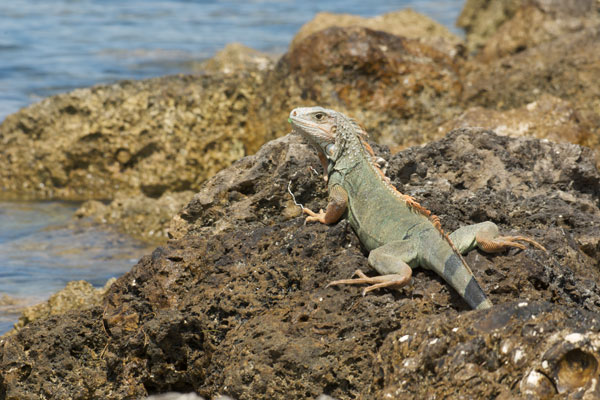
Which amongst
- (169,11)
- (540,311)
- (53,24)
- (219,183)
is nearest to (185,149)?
(219,183)

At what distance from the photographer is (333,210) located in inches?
172

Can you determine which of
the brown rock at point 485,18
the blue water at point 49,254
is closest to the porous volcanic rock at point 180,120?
the blue water at point 49,254

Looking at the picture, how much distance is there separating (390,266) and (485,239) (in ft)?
1.68

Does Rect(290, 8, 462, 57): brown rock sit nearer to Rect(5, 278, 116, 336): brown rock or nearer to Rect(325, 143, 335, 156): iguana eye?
Rect(5, 278, 116, 336): brown rock

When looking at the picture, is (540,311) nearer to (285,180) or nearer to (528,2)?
(285,180)

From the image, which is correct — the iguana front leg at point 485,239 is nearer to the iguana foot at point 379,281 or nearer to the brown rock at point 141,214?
the iguana foot at point 379,281

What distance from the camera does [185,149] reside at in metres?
9.79

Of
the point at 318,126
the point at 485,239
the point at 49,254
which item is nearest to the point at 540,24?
the point at 49,254

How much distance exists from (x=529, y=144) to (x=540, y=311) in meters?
2.37

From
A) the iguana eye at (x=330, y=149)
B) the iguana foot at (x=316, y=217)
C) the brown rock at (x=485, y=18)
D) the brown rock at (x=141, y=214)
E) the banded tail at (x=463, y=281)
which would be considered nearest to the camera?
the banded tail at (x=463, y=281)

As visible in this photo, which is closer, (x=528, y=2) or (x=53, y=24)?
(x=528, y=2)

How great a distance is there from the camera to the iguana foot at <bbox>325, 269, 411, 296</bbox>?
3785 mm

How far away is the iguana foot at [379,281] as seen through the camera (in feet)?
12.4

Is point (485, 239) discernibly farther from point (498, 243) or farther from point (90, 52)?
point (90, 52)
